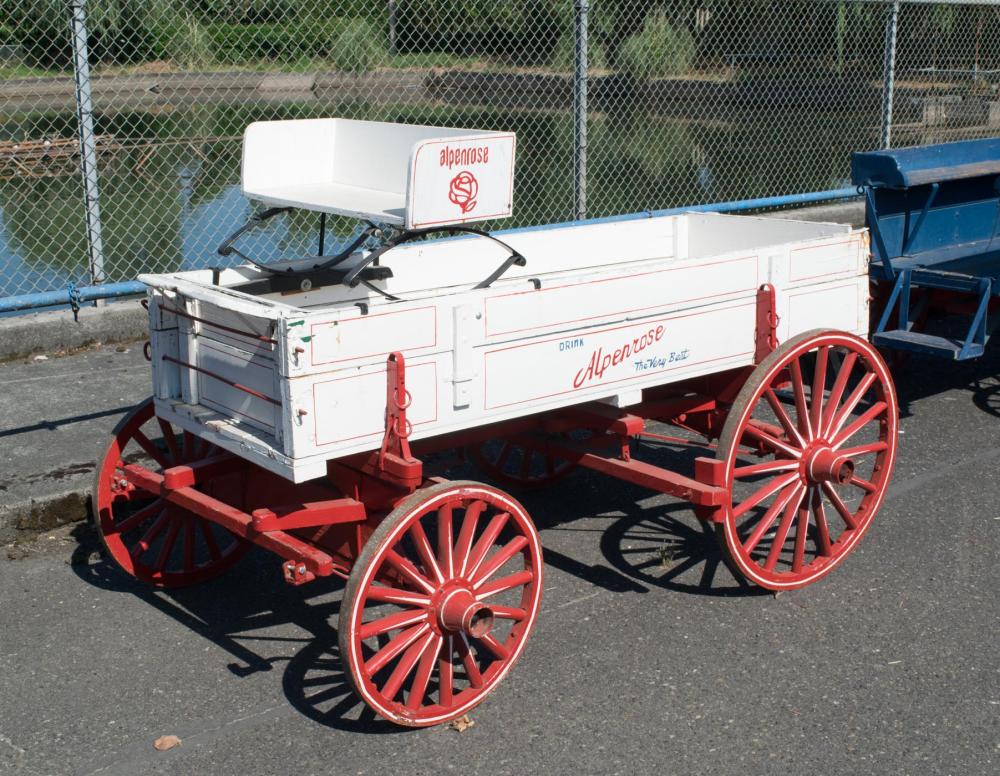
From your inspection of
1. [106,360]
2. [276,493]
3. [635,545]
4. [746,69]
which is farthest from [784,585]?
[746,69]

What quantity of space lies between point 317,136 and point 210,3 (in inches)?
160

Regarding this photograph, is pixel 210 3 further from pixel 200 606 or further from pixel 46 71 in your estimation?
pixel 200 606

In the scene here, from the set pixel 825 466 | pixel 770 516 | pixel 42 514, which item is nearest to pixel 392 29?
pixel 42 514

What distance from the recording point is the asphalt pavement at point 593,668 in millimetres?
3977

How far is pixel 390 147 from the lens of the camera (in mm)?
5117

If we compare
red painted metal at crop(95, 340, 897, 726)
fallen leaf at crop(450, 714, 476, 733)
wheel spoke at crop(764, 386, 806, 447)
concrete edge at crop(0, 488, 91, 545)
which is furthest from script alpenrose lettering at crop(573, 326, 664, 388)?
concrete edge at crop(0, 488, 91, 545)

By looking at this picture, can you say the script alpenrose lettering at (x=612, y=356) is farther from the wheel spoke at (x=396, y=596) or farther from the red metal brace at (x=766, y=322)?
the wheel spoke at (x=396, y=596)

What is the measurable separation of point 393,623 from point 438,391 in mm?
757

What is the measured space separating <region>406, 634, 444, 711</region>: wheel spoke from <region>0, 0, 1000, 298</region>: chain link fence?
4.63 metres

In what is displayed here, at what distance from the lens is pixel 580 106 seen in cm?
913

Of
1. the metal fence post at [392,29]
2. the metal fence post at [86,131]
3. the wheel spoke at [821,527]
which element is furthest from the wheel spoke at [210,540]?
the metal fence post at [392,29]

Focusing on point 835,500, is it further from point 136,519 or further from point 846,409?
point 136,519

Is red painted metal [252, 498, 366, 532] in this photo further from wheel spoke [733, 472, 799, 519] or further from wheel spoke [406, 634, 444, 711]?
wheel spoke [733, 472, 799, 519]

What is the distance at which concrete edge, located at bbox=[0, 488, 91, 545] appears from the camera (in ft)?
18.1
